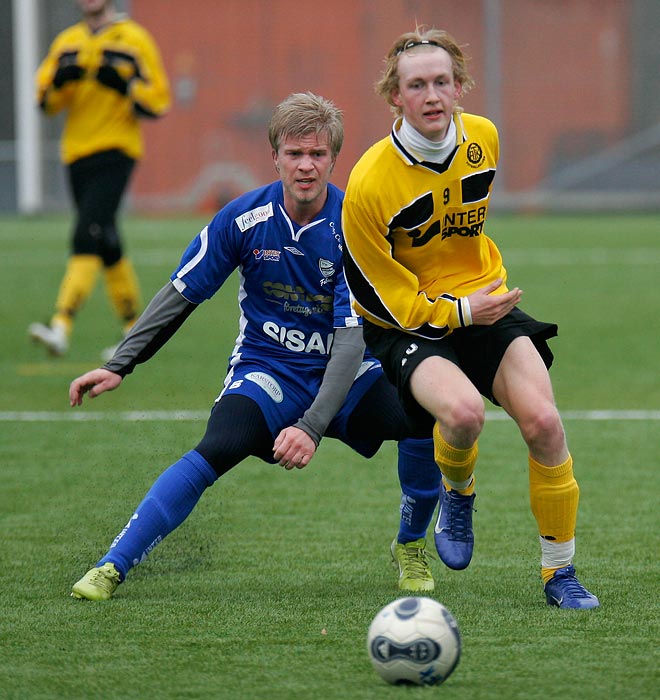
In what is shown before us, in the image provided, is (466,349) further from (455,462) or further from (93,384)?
(93,384)

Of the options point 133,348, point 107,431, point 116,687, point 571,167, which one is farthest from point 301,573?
point 571,167

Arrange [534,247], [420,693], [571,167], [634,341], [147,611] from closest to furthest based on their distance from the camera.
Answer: [420,693], [147,611], [634,341], [534,247], [571,167]

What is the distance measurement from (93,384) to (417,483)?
114 centimetres

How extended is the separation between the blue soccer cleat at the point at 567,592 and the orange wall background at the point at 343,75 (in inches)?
884

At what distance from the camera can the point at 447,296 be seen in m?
4.44

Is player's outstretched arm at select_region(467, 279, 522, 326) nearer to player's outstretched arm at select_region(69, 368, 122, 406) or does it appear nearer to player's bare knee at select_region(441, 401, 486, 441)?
player's bare knee at select_region(441, 401, 486, 441)

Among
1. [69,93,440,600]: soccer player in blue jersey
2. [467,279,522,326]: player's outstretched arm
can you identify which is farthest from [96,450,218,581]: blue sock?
[467,279,522,326]: player's outstretched arm

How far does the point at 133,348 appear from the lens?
4586 mm

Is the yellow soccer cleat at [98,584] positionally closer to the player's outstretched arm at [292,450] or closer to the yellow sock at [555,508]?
the player's outstretched arm at [292,450]

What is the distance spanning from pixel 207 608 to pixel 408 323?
1089mm

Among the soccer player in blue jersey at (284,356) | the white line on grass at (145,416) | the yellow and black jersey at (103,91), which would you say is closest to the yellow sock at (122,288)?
the yellow and black jersey at (103,91)

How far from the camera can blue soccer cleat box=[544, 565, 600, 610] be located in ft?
14.0

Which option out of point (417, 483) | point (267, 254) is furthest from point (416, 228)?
point (417, 483)

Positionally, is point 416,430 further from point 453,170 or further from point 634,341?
point 634,341
